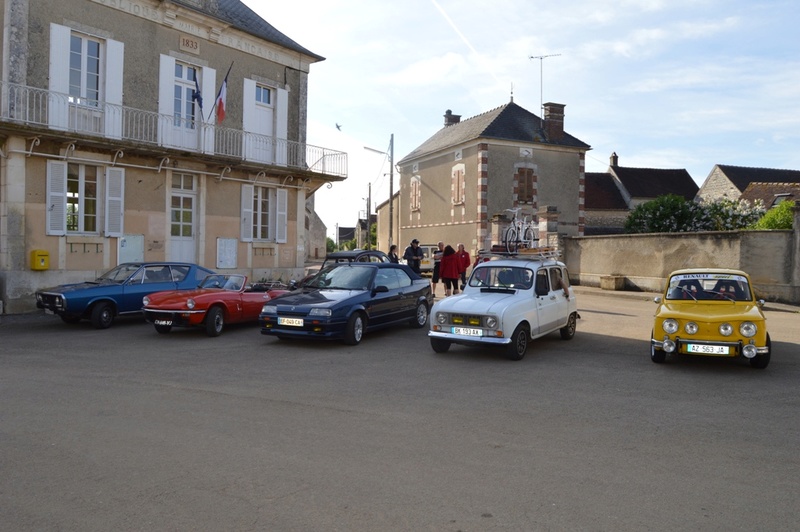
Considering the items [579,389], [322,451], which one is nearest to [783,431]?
[579,389]

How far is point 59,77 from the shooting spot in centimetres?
1686

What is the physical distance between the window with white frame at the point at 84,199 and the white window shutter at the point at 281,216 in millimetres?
5998

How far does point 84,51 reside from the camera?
17.5 metres

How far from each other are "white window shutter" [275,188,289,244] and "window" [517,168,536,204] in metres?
17.6

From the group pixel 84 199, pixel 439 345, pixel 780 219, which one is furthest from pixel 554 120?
pixel 439 345

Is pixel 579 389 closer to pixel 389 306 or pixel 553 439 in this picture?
pixel 553 439

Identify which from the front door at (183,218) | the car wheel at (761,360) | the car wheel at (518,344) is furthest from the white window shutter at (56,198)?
the car wheel at (761,360)

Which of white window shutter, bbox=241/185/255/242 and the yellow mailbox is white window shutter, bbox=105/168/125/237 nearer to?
the yellow mailbox

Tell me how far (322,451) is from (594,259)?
22.9 m

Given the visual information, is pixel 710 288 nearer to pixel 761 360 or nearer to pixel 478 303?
pixel 761 360

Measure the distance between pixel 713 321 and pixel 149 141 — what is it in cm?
1580

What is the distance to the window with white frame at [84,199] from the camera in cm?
1662

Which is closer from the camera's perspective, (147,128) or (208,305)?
(208,305)

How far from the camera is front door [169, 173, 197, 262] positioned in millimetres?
19766
